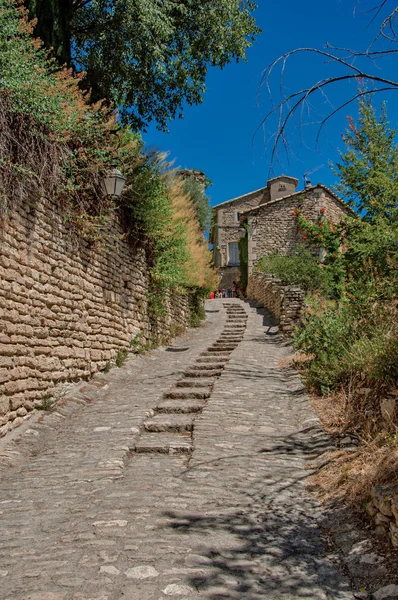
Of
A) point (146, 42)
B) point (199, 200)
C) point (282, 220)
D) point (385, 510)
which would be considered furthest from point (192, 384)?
point (282, 220)

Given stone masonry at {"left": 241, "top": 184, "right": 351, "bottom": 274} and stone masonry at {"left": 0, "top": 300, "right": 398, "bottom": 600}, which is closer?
stone masonry at {"left": 0, "top": 300, "right": 398, "bottom": 600}

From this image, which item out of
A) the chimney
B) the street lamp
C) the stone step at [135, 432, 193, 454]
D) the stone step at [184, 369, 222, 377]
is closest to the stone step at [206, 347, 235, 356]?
the stone step at [184, 369, 222, 377]

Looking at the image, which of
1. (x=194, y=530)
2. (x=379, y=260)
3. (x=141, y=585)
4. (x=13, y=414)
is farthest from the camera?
(x=379, y=260)

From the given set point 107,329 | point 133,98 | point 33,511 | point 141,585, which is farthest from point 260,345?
point 141,585

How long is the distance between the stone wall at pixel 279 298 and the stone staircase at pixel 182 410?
107 inches

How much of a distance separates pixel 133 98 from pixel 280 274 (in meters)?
9.29

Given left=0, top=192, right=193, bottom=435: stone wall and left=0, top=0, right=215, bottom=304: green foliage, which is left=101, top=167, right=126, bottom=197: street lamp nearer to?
left=0, top=0, right=215, bottom=304: green foliage

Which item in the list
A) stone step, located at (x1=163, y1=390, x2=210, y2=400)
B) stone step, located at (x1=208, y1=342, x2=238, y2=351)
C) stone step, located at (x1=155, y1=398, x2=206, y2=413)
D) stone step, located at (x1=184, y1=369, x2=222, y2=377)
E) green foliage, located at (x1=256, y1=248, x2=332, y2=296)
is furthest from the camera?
green foliage, located at (x1=256, y1=248, x2=332, y2=296)

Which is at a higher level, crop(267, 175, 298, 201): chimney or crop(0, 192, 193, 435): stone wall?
crop(267, 175, 298, 201): chimney

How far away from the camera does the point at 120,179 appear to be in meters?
7.57

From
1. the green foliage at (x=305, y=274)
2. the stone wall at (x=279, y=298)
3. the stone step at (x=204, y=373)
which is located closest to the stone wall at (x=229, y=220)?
the stone wall at (x=279, y=298)

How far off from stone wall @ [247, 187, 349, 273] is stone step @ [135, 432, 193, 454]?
71.3ft

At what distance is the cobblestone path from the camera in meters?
2.50

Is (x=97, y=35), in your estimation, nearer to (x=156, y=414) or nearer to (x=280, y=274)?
(x=156, y=414)
